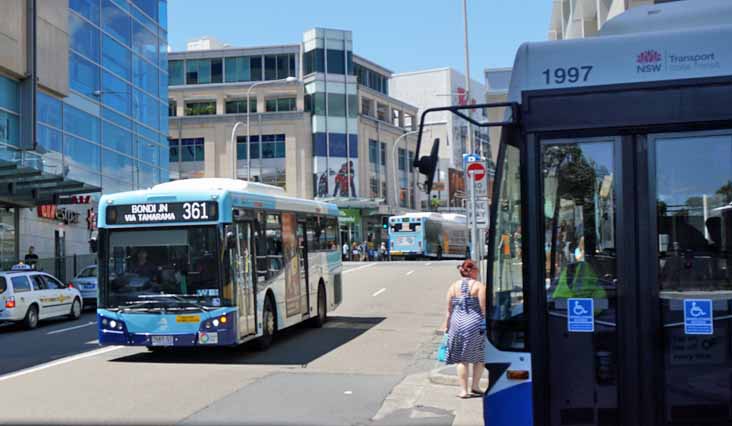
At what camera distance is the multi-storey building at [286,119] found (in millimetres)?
70812

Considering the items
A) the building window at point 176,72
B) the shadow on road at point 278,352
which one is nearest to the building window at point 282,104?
the building window at point 176,72

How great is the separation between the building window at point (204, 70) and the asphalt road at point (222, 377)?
56016mm

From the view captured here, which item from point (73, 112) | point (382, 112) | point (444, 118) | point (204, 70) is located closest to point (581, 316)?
point (73, 112)

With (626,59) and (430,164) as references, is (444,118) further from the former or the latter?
(626,59)

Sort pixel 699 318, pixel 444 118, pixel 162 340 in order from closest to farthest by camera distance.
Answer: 1. pixel 699 318
2. pixel 162 340
3. pixel 444 118

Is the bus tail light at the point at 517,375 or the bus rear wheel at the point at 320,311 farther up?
the bus tail light at the point at 517,375

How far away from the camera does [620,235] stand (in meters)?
5.68

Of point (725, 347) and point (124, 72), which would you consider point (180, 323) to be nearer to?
point (725, 347)

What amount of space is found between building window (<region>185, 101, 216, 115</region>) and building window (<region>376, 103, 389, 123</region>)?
1641 centimetres

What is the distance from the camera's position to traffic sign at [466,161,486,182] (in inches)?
640

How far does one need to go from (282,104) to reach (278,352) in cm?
5905

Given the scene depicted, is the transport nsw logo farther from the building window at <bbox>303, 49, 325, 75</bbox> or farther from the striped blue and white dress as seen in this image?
the building window at <bbox>303, 49, 325, 75</bbox>

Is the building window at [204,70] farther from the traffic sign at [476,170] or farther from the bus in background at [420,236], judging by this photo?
the traffic sign at [476,170]

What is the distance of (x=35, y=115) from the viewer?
102 feet
